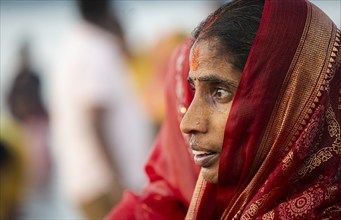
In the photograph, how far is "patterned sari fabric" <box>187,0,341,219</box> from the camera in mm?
3760

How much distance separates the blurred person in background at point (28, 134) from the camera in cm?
951

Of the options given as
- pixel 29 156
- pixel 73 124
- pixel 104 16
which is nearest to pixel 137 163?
pixel 73 124

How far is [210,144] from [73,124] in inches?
167

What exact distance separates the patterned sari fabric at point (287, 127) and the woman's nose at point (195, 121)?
9 cm

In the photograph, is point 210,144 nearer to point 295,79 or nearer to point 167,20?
point 295,79

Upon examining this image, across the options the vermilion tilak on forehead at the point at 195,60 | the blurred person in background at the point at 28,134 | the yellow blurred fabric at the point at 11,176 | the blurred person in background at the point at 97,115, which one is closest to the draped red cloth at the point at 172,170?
the vermilion tilak on forehead at the point at 195,60

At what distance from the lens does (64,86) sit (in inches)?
310

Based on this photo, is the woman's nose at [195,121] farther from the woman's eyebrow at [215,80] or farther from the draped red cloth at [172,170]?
the draped red cloth at [172,170]

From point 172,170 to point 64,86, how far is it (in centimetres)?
333

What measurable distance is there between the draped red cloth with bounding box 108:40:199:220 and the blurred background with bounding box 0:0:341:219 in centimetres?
300

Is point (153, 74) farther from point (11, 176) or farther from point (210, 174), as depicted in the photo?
point (210, 174)

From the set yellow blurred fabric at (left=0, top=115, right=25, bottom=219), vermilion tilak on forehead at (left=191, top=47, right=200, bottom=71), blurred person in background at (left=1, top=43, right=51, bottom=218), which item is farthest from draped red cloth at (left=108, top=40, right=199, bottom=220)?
blurred person in background at (left=1, top=43, right=51, bottom=218)

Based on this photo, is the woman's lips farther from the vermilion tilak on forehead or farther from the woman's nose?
the vermilion tilak on forehead

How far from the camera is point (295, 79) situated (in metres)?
3.78
